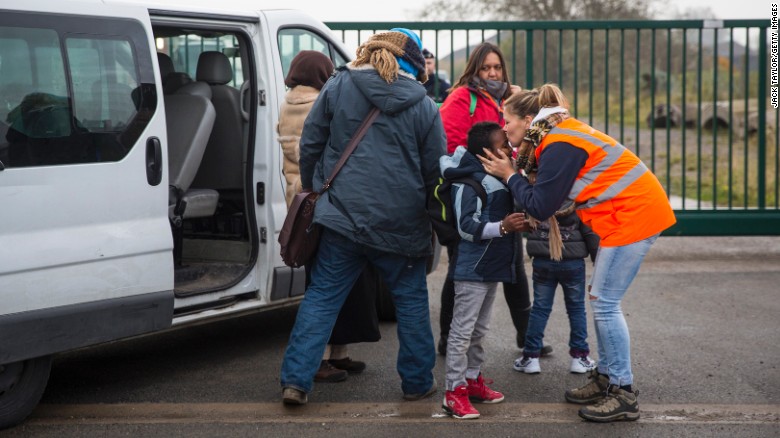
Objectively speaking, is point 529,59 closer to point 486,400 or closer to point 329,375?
point 329,375

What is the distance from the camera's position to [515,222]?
15.7 ft

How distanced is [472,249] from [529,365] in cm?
108

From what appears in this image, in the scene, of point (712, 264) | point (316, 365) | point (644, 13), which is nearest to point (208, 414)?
point (316, 365)

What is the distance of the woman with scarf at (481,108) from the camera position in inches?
238


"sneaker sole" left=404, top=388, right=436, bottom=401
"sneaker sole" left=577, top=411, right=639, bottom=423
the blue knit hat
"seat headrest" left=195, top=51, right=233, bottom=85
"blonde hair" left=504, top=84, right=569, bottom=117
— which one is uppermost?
"seat headrest" left=195, top=51, right=233, bottom=85

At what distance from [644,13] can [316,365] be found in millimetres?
25385

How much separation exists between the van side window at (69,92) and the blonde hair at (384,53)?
110cm

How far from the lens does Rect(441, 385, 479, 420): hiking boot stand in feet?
16.3

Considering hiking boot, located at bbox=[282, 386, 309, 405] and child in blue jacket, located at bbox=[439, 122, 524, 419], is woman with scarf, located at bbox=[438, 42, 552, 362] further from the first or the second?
hiking boot, located at bbox=[282, 386, 309, 405]

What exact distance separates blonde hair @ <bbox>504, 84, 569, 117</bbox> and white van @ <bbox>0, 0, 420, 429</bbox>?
1.59 metres

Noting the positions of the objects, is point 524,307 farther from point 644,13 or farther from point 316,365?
point 644,13

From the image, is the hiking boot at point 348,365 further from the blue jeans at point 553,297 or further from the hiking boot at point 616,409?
the hiking boot at point 616,409

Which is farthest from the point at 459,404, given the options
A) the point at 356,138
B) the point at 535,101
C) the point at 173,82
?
the point at 173,82

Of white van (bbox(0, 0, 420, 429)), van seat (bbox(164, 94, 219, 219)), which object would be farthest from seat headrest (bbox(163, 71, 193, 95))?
white van (bbox(0, 0, 420, 429))
